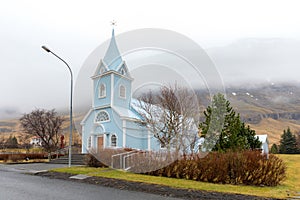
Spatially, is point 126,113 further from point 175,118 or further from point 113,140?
point 175,118

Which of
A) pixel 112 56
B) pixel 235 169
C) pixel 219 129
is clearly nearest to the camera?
pixel 235 169

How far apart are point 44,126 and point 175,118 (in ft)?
91.3

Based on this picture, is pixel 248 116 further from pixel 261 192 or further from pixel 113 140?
pixel 261 192

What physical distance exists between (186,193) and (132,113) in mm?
18805

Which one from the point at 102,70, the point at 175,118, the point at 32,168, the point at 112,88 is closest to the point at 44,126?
the point at 102,70

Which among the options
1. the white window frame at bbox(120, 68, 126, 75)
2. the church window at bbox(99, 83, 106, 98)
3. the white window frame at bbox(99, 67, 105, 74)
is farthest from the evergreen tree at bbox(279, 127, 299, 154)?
the white window frame at bbox(99, 67, 105, 74)

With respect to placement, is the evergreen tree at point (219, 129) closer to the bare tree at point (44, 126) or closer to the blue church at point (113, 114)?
the blue church at point (113, 114)

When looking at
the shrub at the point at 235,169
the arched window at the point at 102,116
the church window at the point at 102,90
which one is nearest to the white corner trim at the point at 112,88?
the church window at the point at 102,90

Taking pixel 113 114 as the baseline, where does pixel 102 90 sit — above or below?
above

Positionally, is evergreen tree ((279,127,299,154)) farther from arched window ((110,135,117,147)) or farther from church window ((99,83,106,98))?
church window ((99,83,106,98))

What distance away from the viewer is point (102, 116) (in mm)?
30141

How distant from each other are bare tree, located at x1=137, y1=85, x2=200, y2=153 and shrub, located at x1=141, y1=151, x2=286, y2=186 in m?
4.50

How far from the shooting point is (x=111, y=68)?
2989 centimetres

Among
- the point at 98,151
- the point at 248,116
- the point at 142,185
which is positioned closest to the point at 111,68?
the point at 98,151
